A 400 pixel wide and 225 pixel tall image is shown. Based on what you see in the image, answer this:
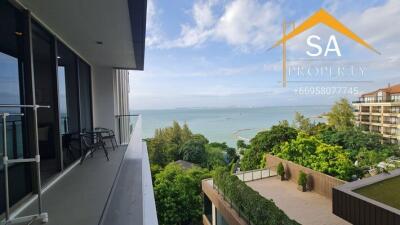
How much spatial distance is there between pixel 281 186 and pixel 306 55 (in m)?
8.76

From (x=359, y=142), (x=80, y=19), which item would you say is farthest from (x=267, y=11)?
(x=80, y=19)

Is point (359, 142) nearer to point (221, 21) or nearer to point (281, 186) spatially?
point (281, 186)

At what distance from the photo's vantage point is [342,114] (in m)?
28.9

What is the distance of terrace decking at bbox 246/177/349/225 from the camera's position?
24.2 feet

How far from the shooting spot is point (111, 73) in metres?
5.98

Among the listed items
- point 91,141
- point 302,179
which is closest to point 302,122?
point 302,179

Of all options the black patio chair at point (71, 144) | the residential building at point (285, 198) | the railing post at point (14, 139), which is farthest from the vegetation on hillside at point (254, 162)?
the railing post at point (14, 139)

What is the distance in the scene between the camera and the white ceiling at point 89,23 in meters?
2.49

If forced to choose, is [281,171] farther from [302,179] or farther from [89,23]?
[89,23]

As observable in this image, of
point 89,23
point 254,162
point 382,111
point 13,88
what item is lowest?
point 254,162

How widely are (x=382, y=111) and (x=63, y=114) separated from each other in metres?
35.8

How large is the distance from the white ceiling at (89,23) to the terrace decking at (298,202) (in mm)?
7445

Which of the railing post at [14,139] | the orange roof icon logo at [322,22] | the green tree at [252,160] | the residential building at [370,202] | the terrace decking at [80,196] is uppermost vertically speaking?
the orange roof icon logo at [322,22]

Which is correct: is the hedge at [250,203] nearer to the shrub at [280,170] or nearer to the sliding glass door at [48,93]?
the shrub at [280,170]
